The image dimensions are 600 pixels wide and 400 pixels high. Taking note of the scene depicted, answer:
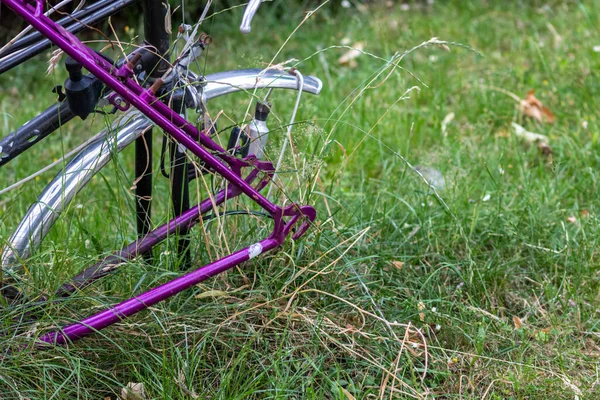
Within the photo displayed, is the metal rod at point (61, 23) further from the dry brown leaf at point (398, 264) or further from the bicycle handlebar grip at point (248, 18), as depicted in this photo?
the dry brown leaf at point (398, 264)

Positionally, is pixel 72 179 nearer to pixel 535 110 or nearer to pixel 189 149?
pixel 189 149

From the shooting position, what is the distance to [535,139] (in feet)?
10.7

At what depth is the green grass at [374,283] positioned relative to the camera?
6.30 ft

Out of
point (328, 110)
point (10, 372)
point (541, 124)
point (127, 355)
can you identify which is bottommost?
point (541, 124)

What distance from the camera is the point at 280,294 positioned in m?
2.06

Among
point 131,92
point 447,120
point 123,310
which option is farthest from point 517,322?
point 447,120

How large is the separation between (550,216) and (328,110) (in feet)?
3.89

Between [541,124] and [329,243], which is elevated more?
[329,243]

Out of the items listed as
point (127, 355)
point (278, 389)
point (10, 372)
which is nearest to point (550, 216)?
point (278, 389)

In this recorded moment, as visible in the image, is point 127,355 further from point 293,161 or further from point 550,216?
point 550,216

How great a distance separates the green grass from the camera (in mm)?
1921

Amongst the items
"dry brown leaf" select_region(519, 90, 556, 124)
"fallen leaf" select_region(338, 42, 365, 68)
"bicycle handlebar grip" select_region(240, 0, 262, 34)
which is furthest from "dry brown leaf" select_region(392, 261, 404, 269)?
"fallen leaf" select_region(338, 42, 365, 68)

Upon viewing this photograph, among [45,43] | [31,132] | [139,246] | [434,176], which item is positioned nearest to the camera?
[45,43]

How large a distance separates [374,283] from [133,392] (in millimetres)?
754
